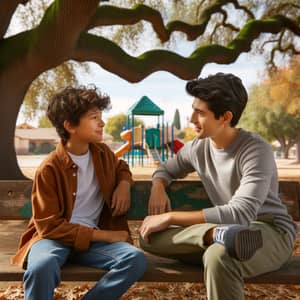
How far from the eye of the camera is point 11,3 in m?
9.27

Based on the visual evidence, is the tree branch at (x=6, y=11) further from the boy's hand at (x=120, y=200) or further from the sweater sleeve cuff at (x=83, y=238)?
the sweater sleeve cuff at (x=83, y=238)

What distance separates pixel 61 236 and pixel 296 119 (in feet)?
134

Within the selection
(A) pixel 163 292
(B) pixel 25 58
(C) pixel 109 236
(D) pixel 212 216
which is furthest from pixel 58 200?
(B) pixel 25 58

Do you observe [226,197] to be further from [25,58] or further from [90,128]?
[25,58]

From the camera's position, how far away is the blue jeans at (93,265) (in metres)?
2.16

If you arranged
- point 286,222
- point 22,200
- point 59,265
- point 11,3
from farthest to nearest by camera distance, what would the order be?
point 11,3
point 22,200
point 286,222
point 59,265

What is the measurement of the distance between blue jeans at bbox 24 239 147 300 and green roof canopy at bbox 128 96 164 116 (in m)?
18.6

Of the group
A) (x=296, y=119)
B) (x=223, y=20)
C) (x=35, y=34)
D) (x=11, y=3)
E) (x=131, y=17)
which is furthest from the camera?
(x=296, y=119)

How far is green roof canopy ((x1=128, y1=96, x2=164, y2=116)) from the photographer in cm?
2115

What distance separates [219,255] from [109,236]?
2.17 feet

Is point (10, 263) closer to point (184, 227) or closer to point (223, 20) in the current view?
point (184, 227)

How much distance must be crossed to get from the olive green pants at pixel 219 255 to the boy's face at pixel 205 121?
479 mm

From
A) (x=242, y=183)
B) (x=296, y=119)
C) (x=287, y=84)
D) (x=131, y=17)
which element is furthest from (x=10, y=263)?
(x=296, y=119)

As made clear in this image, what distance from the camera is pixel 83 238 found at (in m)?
2.39
